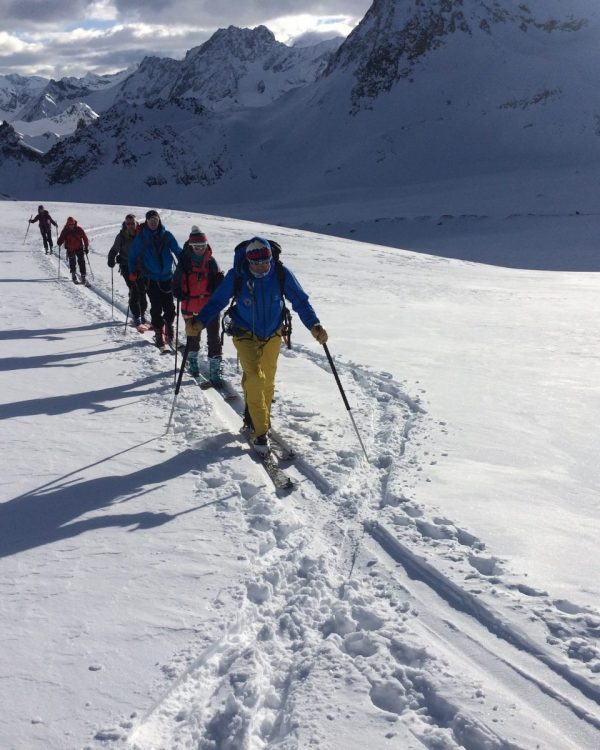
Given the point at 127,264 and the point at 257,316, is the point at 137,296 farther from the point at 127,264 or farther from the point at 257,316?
the point at 257,316

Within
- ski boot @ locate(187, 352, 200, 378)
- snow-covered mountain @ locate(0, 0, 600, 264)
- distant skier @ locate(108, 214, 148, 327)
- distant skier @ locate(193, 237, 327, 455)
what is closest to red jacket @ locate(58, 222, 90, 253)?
distant skier @ locate(108, 214, 148, 327)

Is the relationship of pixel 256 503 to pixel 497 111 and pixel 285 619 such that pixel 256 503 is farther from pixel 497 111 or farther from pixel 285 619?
pixel 497 111

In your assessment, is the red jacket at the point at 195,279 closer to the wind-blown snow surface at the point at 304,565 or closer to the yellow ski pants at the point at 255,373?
the wind-blown snow surface at the point at 304,565

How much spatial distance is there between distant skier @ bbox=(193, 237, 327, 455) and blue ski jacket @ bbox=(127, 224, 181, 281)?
3.85m

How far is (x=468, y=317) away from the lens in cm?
1436

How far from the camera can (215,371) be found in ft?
26.6

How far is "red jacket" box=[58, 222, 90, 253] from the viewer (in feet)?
51.5

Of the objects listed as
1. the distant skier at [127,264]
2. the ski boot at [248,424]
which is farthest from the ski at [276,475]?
the distant skier at [127,264]

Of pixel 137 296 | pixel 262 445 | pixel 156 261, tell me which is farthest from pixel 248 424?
pixel 137 296

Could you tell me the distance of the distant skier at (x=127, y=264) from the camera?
11.1m

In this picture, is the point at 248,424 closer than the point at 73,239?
Yes

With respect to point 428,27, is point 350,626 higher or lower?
lower

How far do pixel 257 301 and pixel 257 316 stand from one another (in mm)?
134

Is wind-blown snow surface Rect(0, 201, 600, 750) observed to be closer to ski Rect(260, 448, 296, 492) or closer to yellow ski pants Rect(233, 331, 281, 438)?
ski Rect(260, 448, 296, 492)
